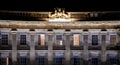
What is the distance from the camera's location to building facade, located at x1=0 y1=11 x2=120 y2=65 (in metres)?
53.3

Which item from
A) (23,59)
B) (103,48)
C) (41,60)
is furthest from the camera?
(41,60)

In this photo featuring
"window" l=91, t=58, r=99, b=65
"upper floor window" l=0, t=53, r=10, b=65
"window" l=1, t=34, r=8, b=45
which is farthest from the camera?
"window" l=91, t=58, r=99, b=65

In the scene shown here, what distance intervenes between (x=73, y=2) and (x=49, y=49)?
350 inches

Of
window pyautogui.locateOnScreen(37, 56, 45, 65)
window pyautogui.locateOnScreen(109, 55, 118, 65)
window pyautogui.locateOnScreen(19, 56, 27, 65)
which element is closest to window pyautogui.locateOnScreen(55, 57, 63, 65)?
window pyautogui.locateOnScreen(37, 56, 45, 65)

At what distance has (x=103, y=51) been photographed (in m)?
53.5

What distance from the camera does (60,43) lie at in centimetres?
5416

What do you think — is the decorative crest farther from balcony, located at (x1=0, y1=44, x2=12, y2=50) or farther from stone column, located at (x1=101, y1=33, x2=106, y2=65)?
balcony, located at (x1=0, y1=44, x2=12, y2=50)

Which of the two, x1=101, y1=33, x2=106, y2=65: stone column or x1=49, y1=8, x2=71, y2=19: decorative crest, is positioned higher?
x1=49, y1=8, x2=71, y2=19: decorative crest

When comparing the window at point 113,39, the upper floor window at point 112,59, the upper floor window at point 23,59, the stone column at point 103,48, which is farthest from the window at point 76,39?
the upper floor window at point 23,59

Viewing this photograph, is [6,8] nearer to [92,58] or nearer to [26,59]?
[26,59]

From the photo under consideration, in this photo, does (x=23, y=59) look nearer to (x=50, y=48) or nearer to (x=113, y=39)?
(x=50, y=48)

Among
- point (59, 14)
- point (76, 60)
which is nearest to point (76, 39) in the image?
point (76, 60)

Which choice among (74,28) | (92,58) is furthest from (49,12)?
(92,58)

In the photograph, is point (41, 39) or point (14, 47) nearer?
point (14, 47)
